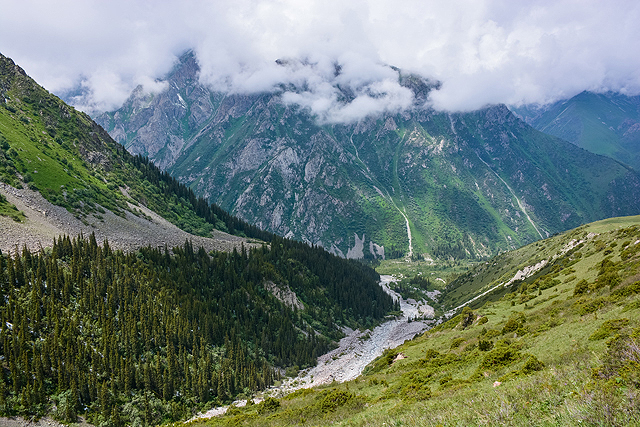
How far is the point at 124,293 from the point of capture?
255 feet

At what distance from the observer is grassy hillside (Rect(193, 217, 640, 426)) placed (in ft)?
50.0

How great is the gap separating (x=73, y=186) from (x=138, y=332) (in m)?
72.4

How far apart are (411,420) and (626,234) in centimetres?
8346

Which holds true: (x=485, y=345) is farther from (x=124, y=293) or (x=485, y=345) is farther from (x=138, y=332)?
(x=124, y=293)

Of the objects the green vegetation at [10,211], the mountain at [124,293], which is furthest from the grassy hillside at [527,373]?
the green vegetation at [10,211]

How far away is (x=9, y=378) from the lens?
4838 cm

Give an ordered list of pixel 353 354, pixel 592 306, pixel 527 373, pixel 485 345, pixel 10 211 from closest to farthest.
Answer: pixel 527 373 < pixel 592 306 < pixel 485 345 < pixel 10 211 < pixel 353 354

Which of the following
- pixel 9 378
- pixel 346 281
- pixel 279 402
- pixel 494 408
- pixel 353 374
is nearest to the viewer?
pixel 494 408

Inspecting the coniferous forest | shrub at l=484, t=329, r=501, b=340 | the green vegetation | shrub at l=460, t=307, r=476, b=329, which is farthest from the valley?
shrub at l=484, t=329, r=501, b=340

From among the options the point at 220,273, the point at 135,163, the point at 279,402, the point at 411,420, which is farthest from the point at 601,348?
the point at 135,163

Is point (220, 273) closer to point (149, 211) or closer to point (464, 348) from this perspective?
point (149, 211)

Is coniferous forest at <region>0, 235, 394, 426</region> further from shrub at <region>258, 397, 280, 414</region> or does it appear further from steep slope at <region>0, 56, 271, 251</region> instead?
shrub at <region>258, 397, 280, 414</region>

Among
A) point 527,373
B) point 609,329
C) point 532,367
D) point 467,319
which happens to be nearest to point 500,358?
point 532,367

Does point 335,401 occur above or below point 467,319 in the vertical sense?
above
